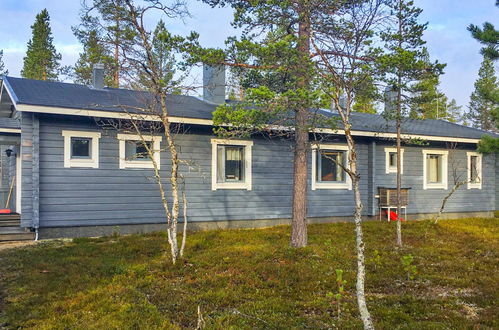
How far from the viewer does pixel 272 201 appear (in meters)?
12.3

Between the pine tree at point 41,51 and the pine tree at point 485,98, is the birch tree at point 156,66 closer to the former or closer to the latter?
the pine tree at point 485,98

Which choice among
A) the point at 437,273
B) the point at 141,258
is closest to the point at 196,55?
the point at 141,258

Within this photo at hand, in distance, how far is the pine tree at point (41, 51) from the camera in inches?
1117

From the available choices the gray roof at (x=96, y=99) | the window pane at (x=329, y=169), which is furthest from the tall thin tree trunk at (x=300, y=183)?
the window pane at (x=329, y=169)

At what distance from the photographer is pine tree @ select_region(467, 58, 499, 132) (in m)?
7.73

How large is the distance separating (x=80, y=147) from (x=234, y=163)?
4334 mm

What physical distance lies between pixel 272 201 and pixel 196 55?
236 inches

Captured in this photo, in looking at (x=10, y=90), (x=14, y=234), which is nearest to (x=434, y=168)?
(x=14, y=234)

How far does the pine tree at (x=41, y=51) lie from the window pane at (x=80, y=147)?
22.4 m

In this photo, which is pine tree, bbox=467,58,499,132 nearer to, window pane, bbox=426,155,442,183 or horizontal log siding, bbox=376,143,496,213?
horizontal log siding, bbox=376,143,496,213

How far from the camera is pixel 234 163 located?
39.3 feet

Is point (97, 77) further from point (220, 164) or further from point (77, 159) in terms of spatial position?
point (220, 164)

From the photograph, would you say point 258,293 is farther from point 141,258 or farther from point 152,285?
point 141,258

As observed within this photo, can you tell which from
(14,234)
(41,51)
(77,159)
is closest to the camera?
(14,234)
